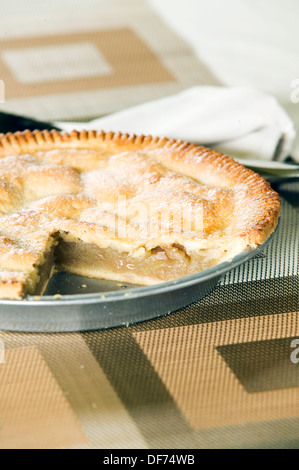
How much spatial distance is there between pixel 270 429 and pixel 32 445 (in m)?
0.47

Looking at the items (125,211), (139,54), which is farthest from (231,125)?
(139,54)

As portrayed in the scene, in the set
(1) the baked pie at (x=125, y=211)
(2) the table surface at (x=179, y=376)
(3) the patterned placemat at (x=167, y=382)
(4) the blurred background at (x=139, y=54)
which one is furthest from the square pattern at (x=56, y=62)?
(3) the patterned placemat at (x=167, y=382)

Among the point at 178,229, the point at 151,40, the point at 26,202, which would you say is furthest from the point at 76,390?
the point at 151,40

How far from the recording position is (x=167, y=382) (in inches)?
49.8

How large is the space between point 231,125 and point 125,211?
0.75 metres

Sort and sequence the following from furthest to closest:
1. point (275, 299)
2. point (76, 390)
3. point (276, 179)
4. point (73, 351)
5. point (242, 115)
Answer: point (242, 115), point (276, 179), point (275, 299), point (73, 351), point (76, 390)

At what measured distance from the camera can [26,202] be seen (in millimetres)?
1797

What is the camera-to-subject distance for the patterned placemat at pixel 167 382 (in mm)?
1155

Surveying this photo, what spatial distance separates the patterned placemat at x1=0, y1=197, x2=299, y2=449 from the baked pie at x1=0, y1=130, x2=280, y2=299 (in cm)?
17

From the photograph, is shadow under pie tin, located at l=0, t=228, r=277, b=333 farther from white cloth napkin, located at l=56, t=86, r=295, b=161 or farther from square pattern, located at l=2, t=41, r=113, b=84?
square pattern, located at l=2, t=41, r=113, b=84

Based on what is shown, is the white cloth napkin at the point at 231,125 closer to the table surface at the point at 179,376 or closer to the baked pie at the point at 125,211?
the baked pie at the point at 125,211

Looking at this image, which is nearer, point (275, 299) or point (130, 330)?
point (130, 330)

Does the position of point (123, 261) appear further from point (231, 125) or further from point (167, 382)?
point (231, 125)
